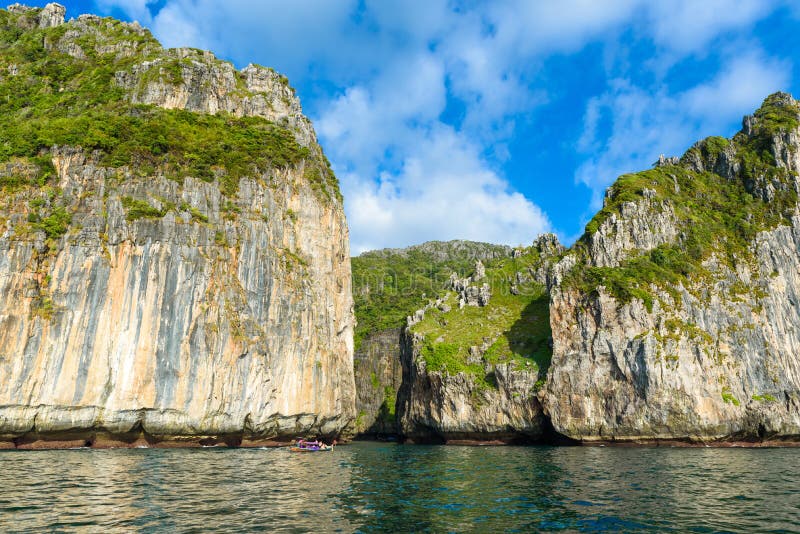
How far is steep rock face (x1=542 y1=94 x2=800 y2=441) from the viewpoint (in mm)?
56656

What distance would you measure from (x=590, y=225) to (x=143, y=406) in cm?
6346

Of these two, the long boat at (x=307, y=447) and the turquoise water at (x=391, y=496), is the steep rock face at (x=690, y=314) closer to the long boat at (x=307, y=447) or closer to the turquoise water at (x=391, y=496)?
the turquoise water at (x=391, y=496)

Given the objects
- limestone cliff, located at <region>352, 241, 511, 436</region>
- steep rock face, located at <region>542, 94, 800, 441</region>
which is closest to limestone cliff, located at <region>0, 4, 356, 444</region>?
steep rock face, located at <region>542, 94, 800, 441</region>

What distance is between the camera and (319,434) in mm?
65375

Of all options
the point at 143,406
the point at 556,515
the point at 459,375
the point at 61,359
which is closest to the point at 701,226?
the point at 459,375

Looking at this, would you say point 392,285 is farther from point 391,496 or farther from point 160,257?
point 391,496

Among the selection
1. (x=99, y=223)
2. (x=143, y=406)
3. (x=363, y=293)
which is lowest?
(x=143, y=406)

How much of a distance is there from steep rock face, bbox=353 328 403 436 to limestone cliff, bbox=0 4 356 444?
3862cm

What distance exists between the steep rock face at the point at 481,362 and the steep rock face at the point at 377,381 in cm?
1980

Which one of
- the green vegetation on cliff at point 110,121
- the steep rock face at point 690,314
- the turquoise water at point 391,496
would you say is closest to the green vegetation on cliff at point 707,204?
the steep rock face at point 690,314

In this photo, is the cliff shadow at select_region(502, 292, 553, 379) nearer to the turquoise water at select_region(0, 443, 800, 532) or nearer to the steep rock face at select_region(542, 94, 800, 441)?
the steep rock face at select_region(542, 94, 800, 441)

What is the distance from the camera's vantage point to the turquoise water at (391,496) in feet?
57.1

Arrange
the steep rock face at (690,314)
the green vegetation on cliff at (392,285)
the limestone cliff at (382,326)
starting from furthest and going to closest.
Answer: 1. the green vegetation on cliff at (392,285)
2. the limestone cliff at (382,326)
3. the steep rock face at (690,314)

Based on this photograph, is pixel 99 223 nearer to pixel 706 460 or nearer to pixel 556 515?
pixel 556 515
